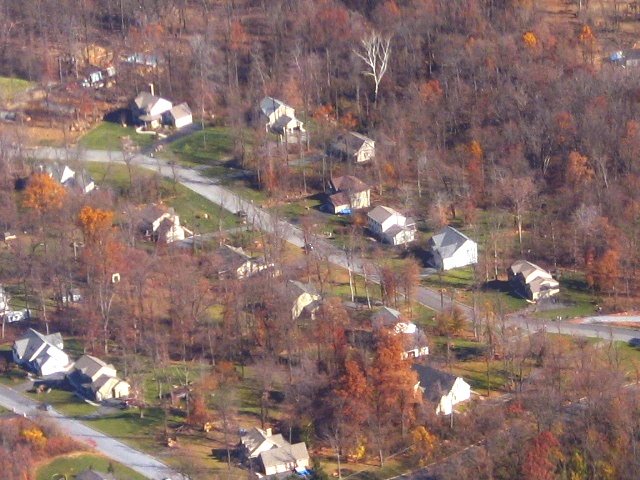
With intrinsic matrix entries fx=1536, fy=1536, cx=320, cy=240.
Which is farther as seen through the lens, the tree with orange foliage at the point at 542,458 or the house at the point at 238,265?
the house at the point at 238,265

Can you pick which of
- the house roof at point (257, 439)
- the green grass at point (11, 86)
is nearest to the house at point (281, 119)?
the green grass at point (11, 86)

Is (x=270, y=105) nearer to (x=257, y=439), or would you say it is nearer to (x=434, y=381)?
(x=434, y=381)

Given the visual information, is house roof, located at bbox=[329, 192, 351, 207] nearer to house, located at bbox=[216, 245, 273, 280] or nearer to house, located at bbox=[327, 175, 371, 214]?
house, located at bbox=[327, 175, 371, 214]

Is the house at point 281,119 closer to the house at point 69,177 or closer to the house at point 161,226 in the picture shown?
the house at point 69,177

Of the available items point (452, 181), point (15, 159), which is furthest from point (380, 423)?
point (15, 159)

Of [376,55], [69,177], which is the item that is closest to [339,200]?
[69,177]

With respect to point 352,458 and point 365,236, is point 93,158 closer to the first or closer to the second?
point 365,236
